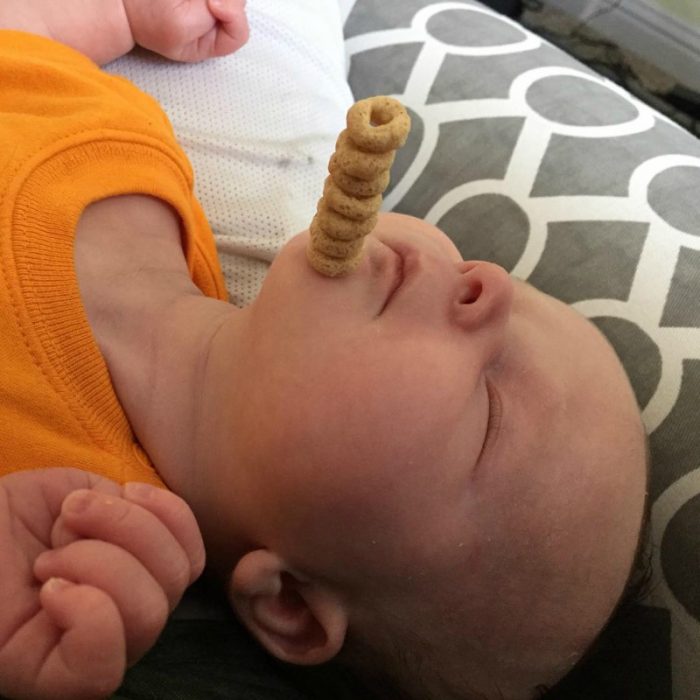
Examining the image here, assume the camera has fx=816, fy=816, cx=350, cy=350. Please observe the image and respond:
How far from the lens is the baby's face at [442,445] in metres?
0.62

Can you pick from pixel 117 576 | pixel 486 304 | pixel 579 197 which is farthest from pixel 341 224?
pixel 579 197

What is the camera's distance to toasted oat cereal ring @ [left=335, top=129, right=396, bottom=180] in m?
0.49

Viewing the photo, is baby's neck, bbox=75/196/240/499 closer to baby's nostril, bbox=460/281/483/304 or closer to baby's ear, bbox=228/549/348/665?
baby's ear, bbox=228/549/348/665

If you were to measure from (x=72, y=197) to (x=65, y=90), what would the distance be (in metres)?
0.19

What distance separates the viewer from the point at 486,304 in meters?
0.66

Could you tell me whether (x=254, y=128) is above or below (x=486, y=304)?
below

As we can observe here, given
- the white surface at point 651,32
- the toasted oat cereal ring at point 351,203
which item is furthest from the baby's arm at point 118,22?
the white surface at point 651,32

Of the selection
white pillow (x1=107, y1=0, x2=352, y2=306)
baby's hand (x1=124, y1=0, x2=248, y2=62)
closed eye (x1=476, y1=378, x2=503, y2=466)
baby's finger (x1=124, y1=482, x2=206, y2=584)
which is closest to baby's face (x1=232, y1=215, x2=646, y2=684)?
closed eye (x1=476, y1=378, x2=503, y2=466)

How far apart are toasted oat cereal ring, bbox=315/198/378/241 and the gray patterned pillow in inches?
15.8

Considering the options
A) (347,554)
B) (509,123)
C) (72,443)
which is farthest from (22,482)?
(509,123)

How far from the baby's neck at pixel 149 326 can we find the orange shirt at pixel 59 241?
0.07ft

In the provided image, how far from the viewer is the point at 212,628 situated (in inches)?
31.2

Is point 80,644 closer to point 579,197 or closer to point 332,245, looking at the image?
point 332,245

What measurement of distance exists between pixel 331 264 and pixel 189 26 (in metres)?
0.52
